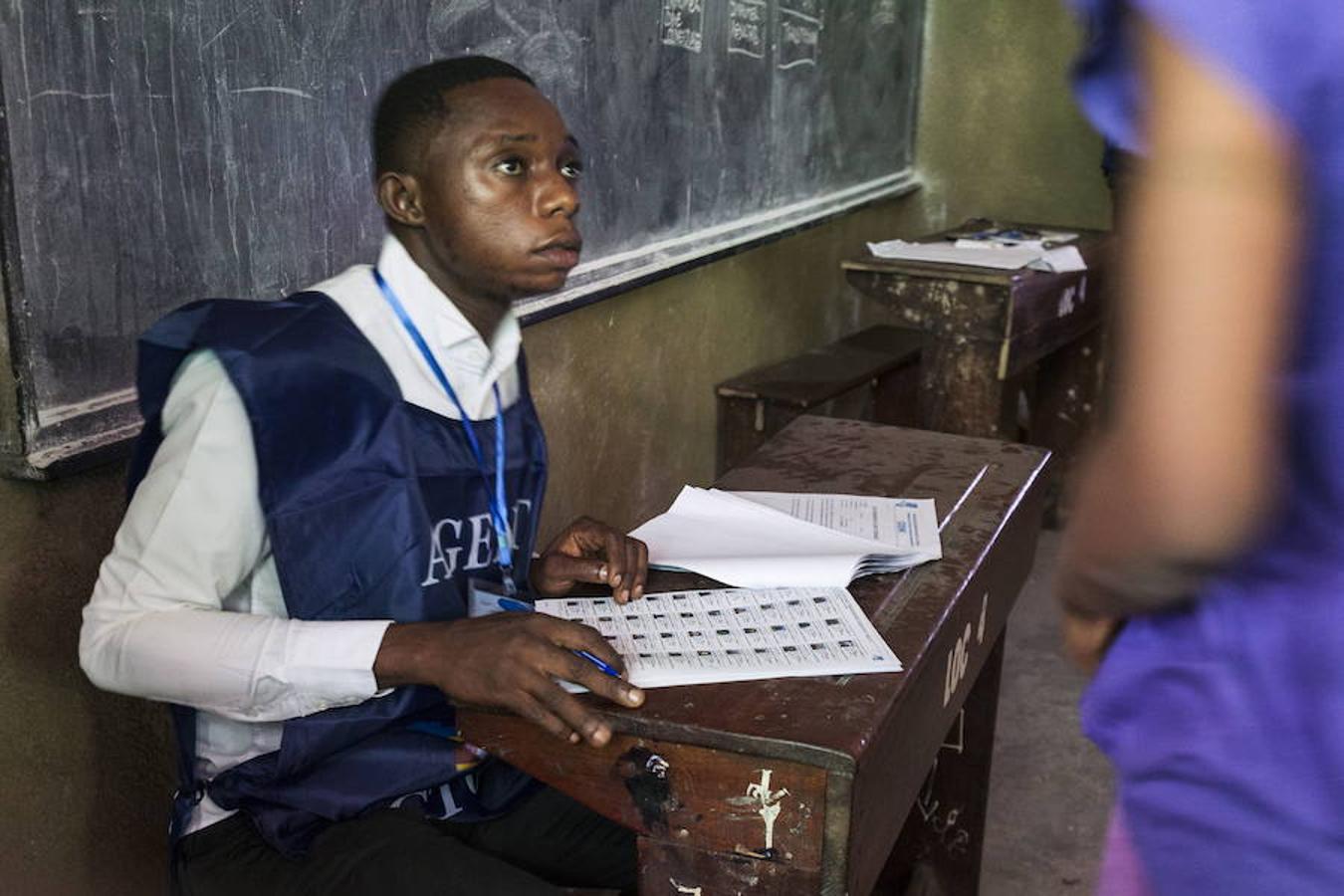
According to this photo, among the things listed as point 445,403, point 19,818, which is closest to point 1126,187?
point 445,403

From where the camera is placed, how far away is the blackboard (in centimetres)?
160

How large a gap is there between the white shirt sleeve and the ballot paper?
9.3 inches

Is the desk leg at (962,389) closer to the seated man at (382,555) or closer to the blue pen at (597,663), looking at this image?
the seated man at (382,555)

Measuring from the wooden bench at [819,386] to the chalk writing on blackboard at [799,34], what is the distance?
2.85 feet

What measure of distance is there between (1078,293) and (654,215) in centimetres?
143

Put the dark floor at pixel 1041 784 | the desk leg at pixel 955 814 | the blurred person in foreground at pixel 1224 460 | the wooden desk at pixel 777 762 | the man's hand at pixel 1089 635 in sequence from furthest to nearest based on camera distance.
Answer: the dark floor at pixel 1041 784 < the desk leg at pixel 955 814 < the wooden desk at pixel 777 762 < the man's hand at pixel 1089 635 < the blurred person in foreground at pixel 1224 460

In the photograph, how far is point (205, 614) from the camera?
1.31 meters

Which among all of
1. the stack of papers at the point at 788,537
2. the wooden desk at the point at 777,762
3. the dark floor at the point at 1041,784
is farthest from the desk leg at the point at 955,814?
the wooden desk at the point at 777,762

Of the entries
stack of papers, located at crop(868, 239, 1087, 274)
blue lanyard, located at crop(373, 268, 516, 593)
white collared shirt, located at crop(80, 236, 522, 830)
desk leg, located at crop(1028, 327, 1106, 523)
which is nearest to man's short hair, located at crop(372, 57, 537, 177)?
blue lanyard, located at crop(373, 268, 516, 593)

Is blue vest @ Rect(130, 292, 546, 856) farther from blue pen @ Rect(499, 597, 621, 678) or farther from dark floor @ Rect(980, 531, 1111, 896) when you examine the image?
dark floor @ Rect(980, 531, 1111, 896)

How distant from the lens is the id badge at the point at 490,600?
53.6 inches

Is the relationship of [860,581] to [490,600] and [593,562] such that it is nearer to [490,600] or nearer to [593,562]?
[593,562]

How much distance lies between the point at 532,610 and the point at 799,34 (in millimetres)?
3125

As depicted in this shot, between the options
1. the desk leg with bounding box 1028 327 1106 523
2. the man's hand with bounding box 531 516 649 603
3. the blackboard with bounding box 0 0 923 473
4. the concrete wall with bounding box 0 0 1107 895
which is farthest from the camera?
the desk leg with bounding box 1028 327 1106 523
